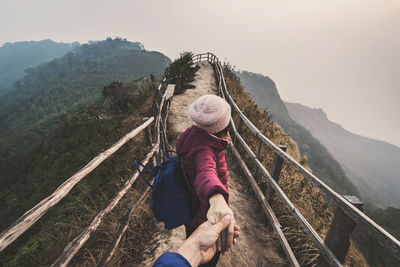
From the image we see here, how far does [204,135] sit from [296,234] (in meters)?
2.38

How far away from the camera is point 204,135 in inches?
50.0

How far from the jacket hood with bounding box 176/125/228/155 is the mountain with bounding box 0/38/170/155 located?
73131mm

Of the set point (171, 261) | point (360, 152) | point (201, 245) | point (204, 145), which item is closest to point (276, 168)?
point (204, 145)

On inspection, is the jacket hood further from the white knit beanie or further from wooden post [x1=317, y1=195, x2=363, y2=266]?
wooden post [x1=317, y1=195, x2=363, y2=266]

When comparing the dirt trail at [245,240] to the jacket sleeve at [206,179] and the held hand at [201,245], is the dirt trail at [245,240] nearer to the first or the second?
the jacket sleeve at [206,179]

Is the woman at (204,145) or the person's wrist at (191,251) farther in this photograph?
the woman at (204,145)

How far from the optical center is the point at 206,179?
3.26ft

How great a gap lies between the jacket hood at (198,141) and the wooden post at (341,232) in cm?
121

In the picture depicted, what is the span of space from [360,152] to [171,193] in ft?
774

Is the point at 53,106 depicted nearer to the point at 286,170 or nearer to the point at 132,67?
the point at 132,67

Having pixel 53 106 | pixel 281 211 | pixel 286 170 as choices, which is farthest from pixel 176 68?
pixel 53 106

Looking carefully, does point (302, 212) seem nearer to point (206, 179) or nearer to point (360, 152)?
point (206, 179)

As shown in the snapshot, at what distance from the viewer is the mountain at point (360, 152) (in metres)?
125

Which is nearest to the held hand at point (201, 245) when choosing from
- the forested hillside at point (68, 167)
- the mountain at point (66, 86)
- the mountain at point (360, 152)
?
the forested hillside at point (68, 167)
